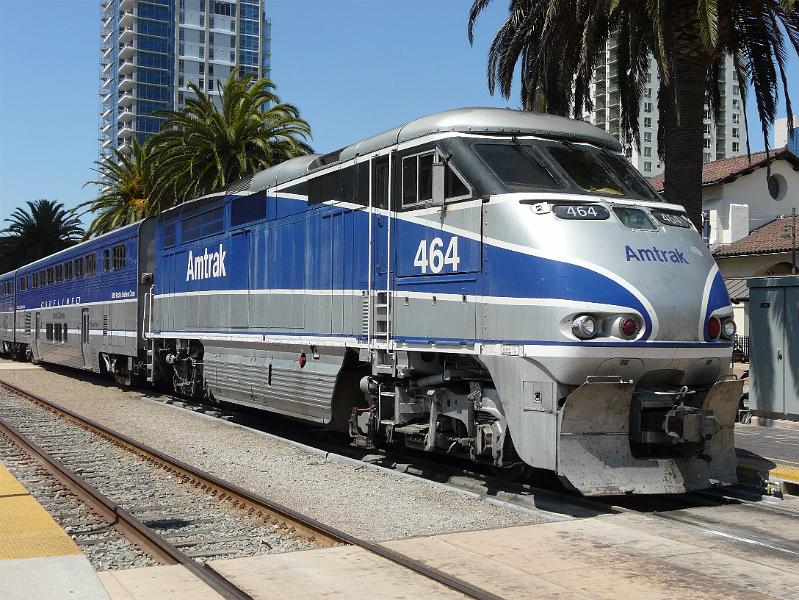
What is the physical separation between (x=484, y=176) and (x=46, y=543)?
16.7 feet

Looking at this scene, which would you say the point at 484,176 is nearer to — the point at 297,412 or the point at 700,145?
the point at 297,412

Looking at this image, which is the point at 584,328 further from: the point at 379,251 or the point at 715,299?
the point at 379,251

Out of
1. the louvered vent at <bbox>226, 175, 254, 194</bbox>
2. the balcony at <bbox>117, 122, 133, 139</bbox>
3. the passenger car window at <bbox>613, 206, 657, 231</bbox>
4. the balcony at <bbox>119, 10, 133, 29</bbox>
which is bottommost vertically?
the passenger car window at <bbox>613, 206, 657, 231</bbox>

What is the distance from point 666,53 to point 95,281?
15643 millimetres

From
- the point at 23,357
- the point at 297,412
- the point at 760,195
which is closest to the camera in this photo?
the point at 297,412

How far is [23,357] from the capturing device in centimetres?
3825

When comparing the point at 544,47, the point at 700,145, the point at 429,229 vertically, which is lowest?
the point at 429,229

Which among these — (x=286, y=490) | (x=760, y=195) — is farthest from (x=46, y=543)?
(x=760, y=195)

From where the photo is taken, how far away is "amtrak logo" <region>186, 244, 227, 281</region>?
15203 mm

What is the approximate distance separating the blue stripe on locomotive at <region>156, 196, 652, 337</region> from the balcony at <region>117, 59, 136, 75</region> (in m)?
115

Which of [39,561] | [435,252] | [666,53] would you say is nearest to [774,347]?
[666,53]

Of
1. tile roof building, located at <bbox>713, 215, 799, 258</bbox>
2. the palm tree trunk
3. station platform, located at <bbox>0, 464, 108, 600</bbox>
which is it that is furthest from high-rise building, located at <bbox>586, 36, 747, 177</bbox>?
station platform, located at <bbox>0, 464, 108, 600</bbox>

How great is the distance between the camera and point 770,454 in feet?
37.4

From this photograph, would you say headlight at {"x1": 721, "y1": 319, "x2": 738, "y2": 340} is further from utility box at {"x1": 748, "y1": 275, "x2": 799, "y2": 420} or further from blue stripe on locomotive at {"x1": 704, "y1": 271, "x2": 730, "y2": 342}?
utility box at {"x1": 748, "y1": 275, "x2": 799, "y2": 420}
